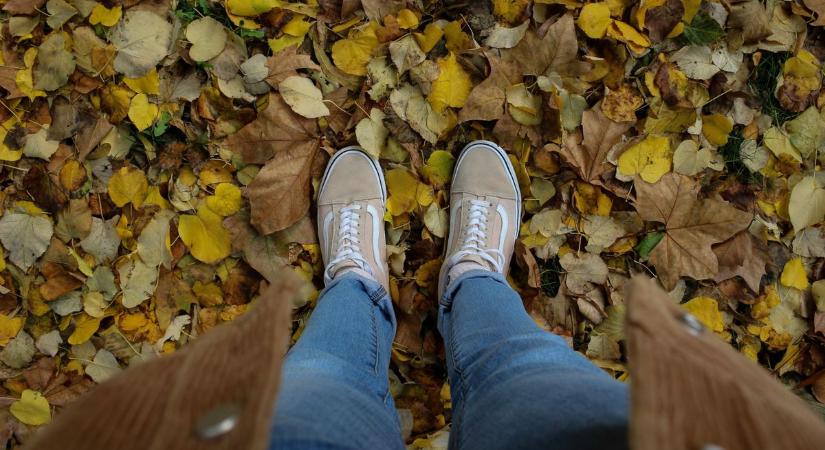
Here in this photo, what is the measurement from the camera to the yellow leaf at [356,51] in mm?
1085

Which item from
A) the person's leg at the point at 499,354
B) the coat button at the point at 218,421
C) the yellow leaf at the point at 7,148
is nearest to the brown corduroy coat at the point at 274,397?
the coat button at the point at 218,421

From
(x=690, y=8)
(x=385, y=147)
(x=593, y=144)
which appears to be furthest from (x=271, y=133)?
(x=690, y=8)

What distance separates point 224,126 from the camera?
1105 millimetres

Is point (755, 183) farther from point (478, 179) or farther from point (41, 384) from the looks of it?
point (41, 384)

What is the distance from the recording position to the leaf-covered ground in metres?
1.07

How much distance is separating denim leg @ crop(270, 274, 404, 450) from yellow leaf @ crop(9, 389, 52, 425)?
0.72m

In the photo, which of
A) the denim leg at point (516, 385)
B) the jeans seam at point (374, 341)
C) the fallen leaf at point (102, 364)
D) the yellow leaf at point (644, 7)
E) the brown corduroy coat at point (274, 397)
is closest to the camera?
the brown corduroy coat at point (274, 397)

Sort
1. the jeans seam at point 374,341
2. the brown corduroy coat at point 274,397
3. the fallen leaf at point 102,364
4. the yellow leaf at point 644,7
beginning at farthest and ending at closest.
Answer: the fallen leaf at point 102,364 < the yellow leaf at point 644,7 < the jeans seam at point 374,341 < the brown corduroy coat at point 274,397

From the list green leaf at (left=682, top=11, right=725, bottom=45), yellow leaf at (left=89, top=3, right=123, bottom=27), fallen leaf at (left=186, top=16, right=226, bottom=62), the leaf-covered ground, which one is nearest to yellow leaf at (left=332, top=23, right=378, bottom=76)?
the leaf-covered ground

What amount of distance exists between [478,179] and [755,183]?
627mm

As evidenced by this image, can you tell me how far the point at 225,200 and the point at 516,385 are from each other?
0.78 m

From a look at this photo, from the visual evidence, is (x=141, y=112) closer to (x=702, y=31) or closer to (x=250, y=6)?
(x=250, y=6)

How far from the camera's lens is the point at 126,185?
1101 mm

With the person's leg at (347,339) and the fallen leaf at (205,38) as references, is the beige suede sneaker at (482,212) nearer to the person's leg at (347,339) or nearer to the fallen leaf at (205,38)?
the person's leg at (347,339)
